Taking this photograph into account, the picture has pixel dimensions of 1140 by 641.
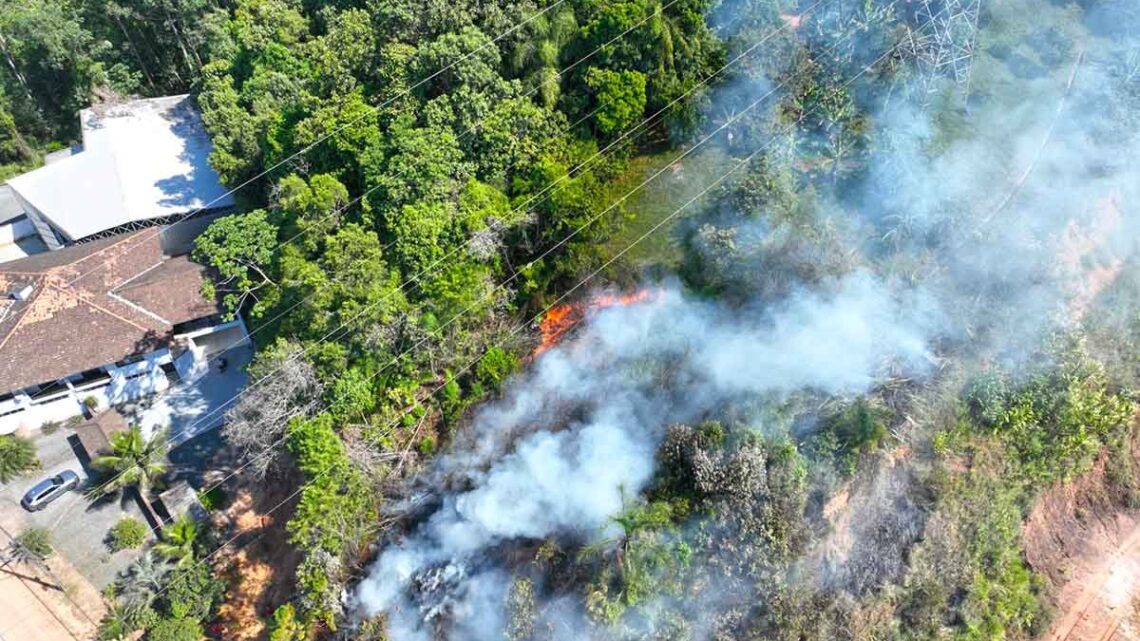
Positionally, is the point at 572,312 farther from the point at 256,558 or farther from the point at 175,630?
the point at 175,630

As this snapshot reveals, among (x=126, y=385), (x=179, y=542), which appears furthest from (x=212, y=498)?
(x=126, y=385)

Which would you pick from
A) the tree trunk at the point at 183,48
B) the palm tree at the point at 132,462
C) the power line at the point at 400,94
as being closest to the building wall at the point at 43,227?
the power line at the point at 400,94

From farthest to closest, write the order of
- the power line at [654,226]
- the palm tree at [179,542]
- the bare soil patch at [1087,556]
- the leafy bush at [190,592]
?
the power line at [654,226], the palm tree at [179,542], the leafy bush at [190,592], the bare soil patch at [1087,556]

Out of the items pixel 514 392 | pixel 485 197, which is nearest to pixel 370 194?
pixel 485 197

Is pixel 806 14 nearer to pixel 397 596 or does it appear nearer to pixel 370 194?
pixel 370 194

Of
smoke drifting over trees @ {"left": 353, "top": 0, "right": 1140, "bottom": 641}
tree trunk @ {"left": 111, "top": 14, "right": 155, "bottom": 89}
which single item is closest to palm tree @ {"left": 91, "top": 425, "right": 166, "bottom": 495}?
smoke drifting over trees @ {"left": 353, "top": 0, "right": 1140, "bottom": 641}

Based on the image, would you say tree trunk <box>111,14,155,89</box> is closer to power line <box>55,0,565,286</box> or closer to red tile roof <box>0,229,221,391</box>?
red tile roof <box>0,229,221,391</box>

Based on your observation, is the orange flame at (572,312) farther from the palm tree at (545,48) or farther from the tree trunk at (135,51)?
the tree trunk at (135,51)
